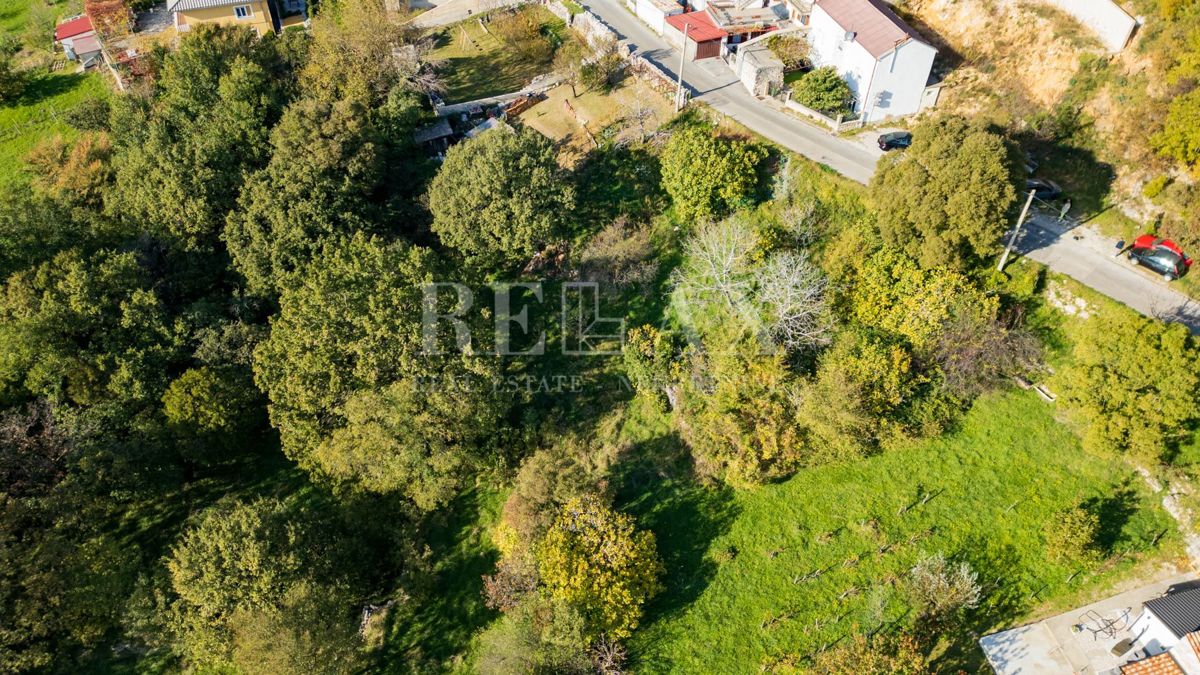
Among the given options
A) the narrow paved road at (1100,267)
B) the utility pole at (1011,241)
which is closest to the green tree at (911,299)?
the utility pole at (1011,241)

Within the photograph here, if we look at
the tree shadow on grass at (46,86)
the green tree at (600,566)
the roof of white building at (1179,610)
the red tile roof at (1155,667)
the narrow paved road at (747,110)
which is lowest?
the green tree at (600,566)

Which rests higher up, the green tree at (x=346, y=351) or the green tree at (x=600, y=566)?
the green tree at (x=346, y=351)

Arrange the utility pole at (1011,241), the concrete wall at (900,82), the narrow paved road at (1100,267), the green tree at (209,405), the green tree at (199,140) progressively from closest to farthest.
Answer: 1. the narrow paved road at (1100,267)
2. the utility pole at (1011,241)
3. the green tree at (209,405)
4. the concrete wall at (900,82)
5. the green tree at (199,140)

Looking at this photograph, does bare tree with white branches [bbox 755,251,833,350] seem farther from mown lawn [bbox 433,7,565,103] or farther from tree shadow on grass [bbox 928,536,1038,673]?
mown lawn [bbox 433,7,565,103]

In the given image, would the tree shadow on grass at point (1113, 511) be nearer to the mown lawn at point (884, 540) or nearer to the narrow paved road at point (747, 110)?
the mown lawn at point (884, 540)

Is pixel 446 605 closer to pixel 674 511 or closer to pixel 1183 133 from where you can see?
pixel 674 511

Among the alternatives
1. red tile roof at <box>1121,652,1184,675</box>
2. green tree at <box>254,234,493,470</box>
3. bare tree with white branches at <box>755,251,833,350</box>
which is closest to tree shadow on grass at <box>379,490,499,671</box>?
green tree at <box>254,234,493,470</box>
